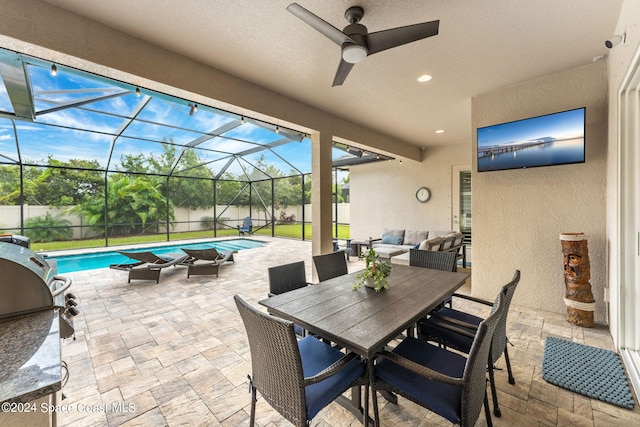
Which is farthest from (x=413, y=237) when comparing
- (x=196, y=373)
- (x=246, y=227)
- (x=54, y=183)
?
(x=54, y=183)

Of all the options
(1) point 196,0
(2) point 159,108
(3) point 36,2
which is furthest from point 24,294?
(2) point 159,108

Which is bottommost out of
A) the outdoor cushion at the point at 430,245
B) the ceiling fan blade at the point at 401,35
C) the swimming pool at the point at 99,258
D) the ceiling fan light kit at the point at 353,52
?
the swimming pool at the point at 99,258

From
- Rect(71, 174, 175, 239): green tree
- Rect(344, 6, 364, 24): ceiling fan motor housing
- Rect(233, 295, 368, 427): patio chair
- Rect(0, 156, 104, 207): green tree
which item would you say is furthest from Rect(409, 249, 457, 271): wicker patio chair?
Rect(0, 156, 104, 207): green tree

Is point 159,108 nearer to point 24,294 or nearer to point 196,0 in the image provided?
point 196,0

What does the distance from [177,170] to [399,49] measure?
10.2 metres

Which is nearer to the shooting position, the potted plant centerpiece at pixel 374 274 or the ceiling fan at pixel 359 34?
the ceiling fan at pixel 359 34

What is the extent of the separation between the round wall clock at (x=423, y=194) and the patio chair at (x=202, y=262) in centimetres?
537

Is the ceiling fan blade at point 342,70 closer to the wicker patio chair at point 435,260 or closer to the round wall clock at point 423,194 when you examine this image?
the wicker patio chair at point 435,260

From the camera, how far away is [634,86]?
2.19 m

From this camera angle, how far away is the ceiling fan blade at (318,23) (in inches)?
70.1

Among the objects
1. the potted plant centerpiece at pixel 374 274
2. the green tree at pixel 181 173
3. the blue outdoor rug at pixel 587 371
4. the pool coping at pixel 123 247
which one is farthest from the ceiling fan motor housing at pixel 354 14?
the green tree at pixel 181 173

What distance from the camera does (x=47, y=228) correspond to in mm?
8898

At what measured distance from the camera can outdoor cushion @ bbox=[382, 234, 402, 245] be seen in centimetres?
709

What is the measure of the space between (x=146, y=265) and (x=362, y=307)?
16.8ft
